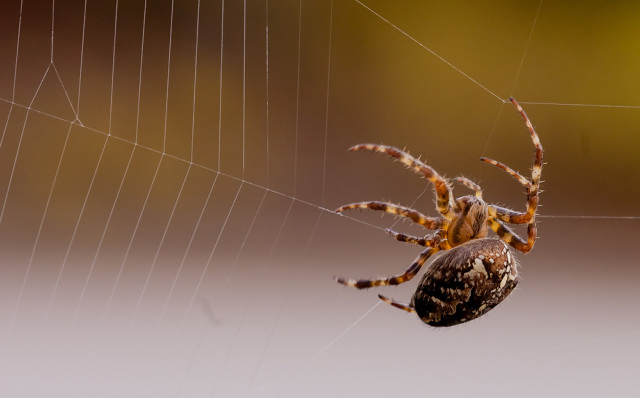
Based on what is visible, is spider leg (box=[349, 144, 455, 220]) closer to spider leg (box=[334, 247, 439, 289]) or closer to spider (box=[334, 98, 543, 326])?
spider (box=[334, 98, 543, 326])

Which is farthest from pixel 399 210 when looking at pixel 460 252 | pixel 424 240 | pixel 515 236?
pixel 515 236

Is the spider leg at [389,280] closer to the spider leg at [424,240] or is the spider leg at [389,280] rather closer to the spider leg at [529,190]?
the spider leg at [424,240]

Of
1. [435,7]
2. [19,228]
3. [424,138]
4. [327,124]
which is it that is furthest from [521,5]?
[19,228]

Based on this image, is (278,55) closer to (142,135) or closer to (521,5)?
(142,135)

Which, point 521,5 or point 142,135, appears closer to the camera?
point 142,135

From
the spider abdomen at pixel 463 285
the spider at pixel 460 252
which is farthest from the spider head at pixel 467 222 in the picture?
the spider abdomen at pixel 463 285

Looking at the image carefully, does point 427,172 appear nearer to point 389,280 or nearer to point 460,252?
point 460,252
